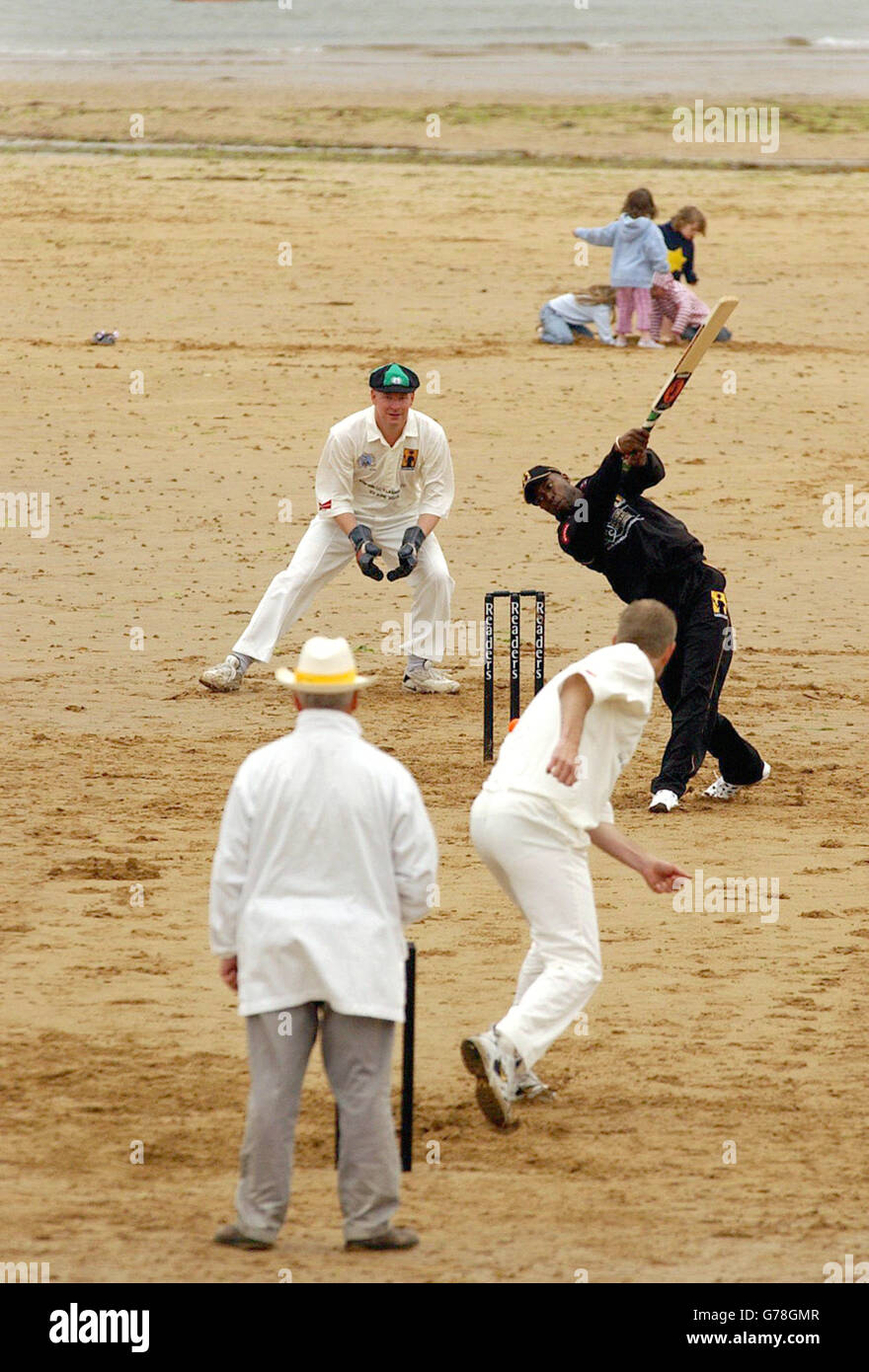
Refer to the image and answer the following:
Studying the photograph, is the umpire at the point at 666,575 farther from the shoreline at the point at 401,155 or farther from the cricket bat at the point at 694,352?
the shoreline at the point at 401,155

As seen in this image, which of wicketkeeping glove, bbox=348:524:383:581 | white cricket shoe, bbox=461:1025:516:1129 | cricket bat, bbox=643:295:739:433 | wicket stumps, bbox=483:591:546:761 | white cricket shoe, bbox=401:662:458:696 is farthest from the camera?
white cricket shoe, bbox=401:662:458:696

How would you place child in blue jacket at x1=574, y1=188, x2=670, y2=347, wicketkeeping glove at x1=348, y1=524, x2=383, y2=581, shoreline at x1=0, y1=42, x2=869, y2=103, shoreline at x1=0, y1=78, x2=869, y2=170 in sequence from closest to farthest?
wicketkeeping glove at x1=348, y1=524, x2=383, y2=581 → child in blue jacket at x1=574, y1=188, x2=670, y2=347 → shoreline at x1=0, y1=78, x2=869, y2=170 → shoreline at x1=0, y1=42, x2=869, y2=103

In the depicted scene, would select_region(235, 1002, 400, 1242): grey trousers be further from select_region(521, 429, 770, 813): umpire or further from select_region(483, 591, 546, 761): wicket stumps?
select_region(483, 591, 546, 761): wicket stumps

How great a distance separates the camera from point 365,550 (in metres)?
12.2

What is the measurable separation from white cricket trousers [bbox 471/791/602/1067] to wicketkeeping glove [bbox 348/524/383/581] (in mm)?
5355

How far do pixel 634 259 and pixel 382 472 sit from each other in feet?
32.5

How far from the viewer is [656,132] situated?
37.4 meters

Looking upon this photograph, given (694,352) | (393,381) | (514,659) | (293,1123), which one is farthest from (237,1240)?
(393,381)

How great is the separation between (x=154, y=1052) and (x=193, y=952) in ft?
3.65

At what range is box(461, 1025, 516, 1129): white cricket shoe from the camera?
6.74m

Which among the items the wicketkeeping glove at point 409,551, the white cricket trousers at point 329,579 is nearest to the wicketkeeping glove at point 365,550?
the wicketkeeping glove at point 409,551

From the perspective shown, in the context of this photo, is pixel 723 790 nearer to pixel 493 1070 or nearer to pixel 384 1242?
pixel 493 1070

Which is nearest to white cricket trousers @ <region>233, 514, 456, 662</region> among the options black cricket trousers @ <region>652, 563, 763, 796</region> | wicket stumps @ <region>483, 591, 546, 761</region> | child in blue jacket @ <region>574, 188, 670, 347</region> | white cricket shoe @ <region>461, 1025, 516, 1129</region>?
wicket stumps @ <region>483, 591, 546, 761</region>

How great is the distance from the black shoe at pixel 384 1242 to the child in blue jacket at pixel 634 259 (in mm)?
16826
